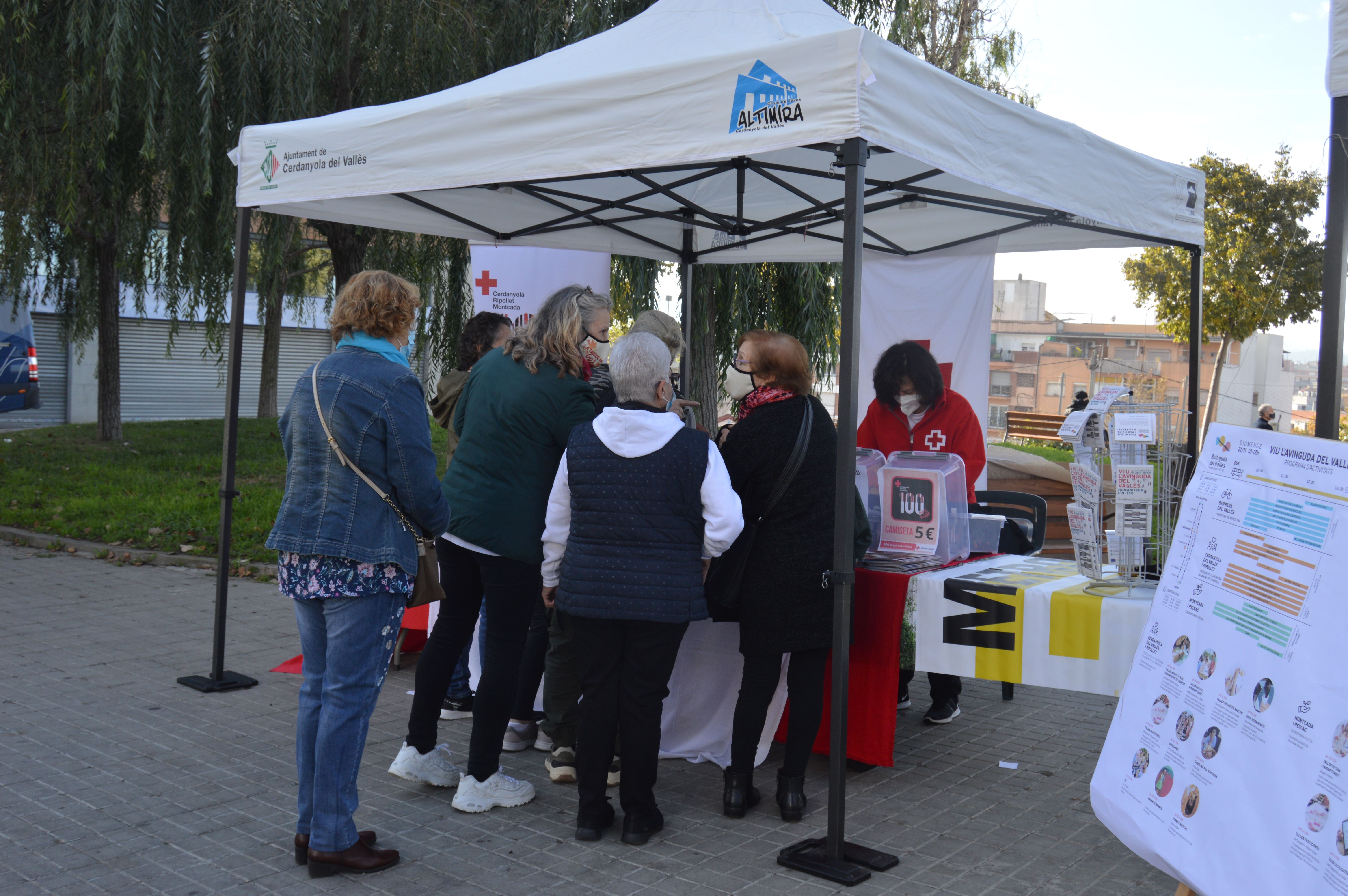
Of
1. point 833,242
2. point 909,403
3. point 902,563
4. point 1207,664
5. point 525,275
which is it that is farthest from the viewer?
point 525,275

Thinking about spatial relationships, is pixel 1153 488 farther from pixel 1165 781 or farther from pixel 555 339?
pixel 555 339

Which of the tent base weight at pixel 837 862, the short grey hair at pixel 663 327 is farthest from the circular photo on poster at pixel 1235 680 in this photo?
the short grey hair at pixel 663 327

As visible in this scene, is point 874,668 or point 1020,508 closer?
point 874,668

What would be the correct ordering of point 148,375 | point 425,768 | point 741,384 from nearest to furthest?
point 741,384, point 425,768, point 148,375

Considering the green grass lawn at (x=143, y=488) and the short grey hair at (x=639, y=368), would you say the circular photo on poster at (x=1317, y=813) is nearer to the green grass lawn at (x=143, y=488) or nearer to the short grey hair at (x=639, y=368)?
the short grey hair at (x=639, y=368)

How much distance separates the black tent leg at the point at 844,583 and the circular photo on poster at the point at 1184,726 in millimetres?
960

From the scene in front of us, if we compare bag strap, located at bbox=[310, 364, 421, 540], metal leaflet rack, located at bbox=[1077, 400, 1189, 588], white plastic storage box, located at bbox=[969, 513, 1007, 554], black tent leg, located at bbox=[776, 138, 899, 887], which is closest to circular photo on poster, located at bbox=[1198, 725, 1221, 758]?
metal leaflet rack, located at bbox=[1077, 400, 1189, 588]

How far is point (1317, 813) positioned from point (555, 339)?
2439 mm

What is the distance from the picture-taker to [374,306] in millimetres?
3086

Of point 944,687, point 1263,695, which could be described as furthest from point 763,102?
point 944,687

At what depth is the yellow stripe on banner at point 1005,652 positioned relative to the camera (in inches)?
139

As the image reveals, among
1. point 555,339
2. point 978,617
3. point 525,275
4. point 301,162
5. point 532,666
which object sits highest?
point 301,162

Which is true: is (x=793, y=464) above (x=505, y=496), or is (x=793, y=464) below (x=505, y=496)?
above

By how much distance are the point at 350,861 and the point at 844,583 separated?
1680 millimetres
